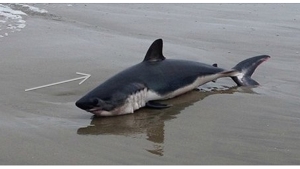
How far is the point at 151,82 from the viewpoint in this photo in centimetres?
490

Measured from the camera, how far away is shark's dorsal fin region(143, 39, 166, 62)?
16.3 ft

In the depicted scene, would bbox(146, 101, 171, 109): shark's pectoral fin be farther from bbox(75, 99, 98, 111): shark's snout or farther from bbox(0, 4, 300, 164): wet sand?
bbox(75, 99, 98, 111): shark's snout

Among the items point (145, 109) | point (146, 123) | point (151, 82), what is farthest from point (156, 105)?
point (146, 123)

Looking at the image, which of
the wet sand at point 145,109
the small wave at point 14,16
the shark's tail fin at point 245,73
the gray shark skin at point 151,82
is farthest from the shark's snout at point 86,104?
the small wave at point 14,16

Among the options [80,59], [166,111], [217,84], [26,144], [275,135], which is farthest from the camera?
[80,59]

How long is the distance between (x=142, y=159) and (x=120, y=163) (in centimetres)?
17

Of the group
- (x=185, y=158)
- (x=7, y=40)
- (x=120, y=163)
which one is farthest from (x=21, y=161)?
(x=7, y=40)

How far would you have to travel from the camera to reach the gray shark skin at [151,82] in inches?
176

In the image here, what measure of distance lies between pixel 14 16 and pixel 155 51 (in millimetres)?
5958

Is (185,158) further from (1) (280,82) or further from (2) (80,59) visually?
(2) (80,59)

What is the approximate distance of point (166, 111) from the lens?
4.71m

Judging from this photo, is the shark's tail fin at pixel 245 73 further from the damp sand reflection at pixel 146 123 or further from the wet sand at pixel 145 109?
the damp sand reflection at pixel 146 123

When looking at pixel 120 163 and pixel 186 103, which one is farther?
pixel 186 103

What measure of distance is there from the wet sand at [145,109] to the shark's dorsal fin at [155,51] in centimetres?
→ 48
